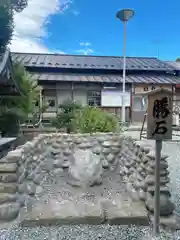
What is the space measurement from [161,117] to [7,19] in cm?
653

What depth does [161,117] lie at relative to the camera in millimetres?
2264

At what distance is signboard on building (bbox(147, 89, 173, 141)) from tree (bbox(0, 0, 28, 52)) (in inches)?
245

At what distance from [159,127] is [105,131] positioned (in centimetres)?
240

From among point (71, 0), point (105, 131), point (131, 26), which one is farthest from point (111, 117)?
point (131, 26)

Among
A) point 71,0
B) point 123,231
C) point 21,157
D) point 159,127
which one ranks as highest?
point 71,0

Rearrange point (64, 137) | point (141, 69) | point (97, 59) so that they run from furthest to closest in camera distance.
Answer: point (97, 59) < point (141, 69) < point (64, 137)

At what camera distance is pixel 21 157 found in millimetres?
2936

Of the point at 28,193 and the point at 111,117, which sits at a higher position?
the point at 111,117

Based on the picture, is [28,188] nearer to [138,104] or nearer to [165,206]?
[165,206]

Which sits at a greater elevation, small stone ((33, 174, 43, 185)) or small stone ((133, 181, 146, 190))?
small stone ((133, 181, 146, 190))

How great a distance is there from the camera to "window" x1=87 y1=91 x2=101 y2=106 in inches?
540

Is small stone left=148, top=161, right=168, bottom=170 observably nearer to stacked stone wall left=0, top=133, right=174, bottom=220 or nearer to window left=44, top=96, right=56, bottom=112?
stacked stone wall left=0, top=133, right=174, bottom=220

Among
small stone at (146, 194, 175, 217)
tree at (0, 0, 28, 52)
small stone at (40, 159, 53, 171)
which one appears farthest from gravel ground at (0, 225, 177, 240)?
Answer: tree at (0, 0, 28, 52)

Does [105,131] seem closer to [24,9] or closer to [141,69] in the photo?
[24,9]
